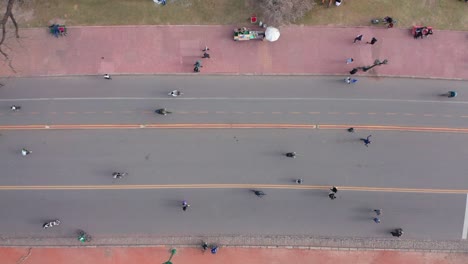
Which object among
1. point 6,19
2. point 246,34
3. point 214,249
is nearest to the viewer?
point 6,19

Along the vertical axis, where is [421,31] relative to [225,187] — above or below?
above

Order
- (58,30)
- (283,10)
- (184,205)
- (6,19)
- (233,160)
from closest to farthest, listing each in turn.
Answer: (6,19) → (283,10) → (184,205) → (58,30) → (233,160)

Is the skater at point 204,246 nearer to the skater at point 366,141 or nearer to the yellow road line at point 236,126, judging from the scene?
the yellow road line at point 236,126

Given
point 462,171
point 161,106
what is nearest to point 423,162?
point 462,171

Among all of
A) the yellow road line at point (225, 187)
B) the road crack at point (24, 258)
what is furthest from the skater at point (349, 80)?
the road crack at point (24, 258)

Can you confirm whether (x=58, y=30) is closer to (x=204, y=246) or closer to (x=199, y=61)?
(x=199, y=61)

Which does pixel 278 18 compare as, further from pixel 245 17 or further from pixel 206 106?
pixel 206 106

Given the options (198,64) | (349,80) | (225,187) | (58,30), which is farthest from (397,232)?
(58,30)

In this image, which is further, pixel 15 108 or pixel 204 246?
pixel 15 108

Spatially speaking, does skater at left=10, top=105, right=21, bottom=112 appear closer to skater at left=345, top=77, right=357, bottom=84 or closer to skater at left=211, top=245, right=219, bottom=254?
skater at left=211, top=245, right=219, bottom=254
